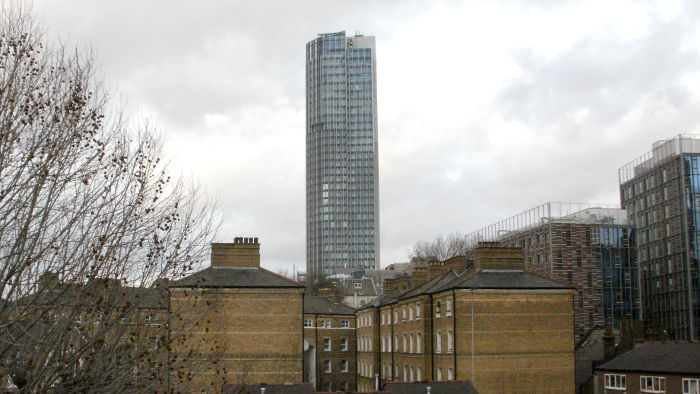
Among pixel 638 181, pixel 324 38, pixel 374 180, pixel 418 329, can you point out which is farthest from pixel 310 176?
pixel 418 329

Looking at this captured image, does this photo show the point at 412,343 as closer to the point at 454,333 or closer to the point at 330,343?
the point at 454,333

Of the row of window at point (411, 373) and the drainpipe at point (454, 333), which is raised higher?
the drainpipe at point (454, 333)

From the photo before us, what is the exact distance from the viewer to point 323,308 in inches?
2687

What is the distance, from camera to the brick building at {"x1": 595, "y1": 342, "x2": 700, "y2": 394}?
3900 cm

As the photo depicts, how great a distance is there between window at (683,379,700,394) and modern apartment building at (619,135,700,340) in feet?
135

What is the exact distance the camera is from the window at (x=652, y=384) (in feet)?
133

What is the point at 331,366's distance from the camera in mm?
67062

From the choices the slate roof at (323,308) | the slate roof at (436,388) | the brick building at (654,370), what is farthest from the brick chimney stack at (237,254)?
the slate roof at (323,308)

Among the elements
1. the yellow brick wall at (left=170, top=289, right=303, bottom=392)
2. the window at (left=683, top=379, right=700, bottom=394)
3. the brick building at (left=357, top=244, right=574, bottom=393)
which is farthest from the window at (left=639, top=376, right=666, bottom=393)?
the yellow brick wall at (left=170, top=289, right=303, bottom=392)

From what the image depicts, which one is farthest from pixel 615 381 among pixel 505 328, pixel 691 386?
pixel 505 328

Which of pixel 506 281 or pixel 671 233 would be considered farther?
pixel 671 233

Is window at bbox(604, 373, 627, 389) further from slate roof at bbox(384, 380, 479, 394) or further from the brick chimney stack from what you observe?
the brick chimney stack

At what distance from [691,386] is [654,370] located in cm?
256

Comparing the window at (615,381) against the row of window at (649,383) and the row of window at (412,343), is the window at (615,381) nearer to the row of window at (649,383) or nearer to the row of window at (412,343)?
the row of window at (649,383)
